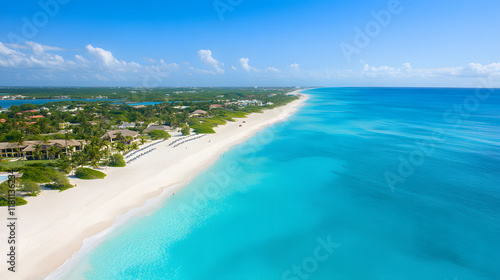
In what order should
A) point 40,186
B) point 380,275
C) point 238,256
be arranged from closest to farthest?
1. point 380,275
2. point 238,256
3. point 40,186

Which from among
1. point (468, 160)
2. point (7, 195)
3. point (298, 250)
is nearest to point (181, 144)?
point (7, 195)

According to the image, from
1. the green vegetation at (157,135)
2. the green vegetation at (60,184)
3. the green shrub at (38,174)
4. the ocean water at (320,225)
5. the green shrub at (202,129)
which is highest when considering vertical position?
the green shrub at (38,174)

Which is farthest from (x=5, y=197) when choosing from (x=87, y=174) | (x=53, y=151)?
(x=53, y=151)

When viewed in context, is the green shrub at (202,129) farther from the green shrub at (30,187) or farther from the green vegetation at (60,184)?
the green shrub at (30,187)

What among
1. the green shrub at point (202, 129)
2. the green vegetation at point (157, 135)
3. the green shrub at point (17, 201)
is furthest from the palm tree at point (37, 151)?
the green shrub at point (202, 129)

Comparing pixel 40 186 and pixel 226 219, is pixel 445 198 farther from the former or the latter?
pixel 40 186
